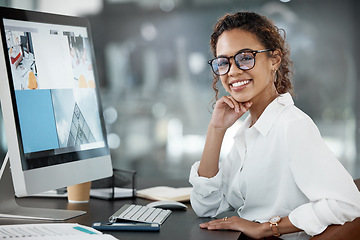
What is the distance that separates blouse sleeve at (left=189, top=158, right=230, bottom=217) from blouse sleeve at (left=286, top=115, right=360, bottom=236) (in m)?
0.33

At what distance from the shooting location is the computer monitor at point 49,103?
141 centimetres

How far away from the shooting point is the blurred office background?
430 cm

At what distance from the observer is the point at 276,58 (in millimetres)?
1736

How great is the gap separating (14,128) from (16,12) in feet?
1.24

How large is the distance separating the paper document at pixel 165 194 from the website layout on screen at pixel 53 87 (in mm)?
271

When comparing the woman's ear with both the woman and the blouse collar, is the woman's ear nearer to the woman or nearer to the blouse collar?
the woman

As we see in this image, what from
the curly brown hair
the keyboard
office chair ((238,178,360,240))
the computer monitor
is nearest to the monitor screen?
the computer monitor

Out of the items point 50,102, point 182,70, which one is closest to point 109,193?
point 50,102

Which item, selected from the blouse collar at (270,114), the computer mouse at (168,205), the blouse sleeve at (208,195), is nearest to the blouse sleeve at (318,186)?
the blouse collar at (270,114)

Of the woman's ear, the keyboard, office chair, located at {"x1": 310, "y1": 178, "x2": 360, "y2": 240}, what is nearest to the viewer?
office chair, located at {"x1": 310, "y1": 178, "x2": 360, "y2": 240}

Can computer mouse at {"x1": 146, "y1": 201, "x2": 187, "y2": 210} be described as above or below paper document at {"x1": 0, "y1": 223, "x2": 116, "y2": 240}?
below

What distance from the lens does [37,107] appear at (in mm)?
1495

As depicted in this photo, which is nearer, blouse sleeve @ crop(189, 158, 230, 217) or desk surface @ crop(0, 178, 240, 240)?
desk surface @ crop(0, 178, 240, 240)

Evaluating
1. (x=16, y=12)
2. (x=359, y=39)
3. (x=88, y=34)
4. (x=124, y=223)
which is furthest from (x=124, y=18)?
(x=124, y=223)
